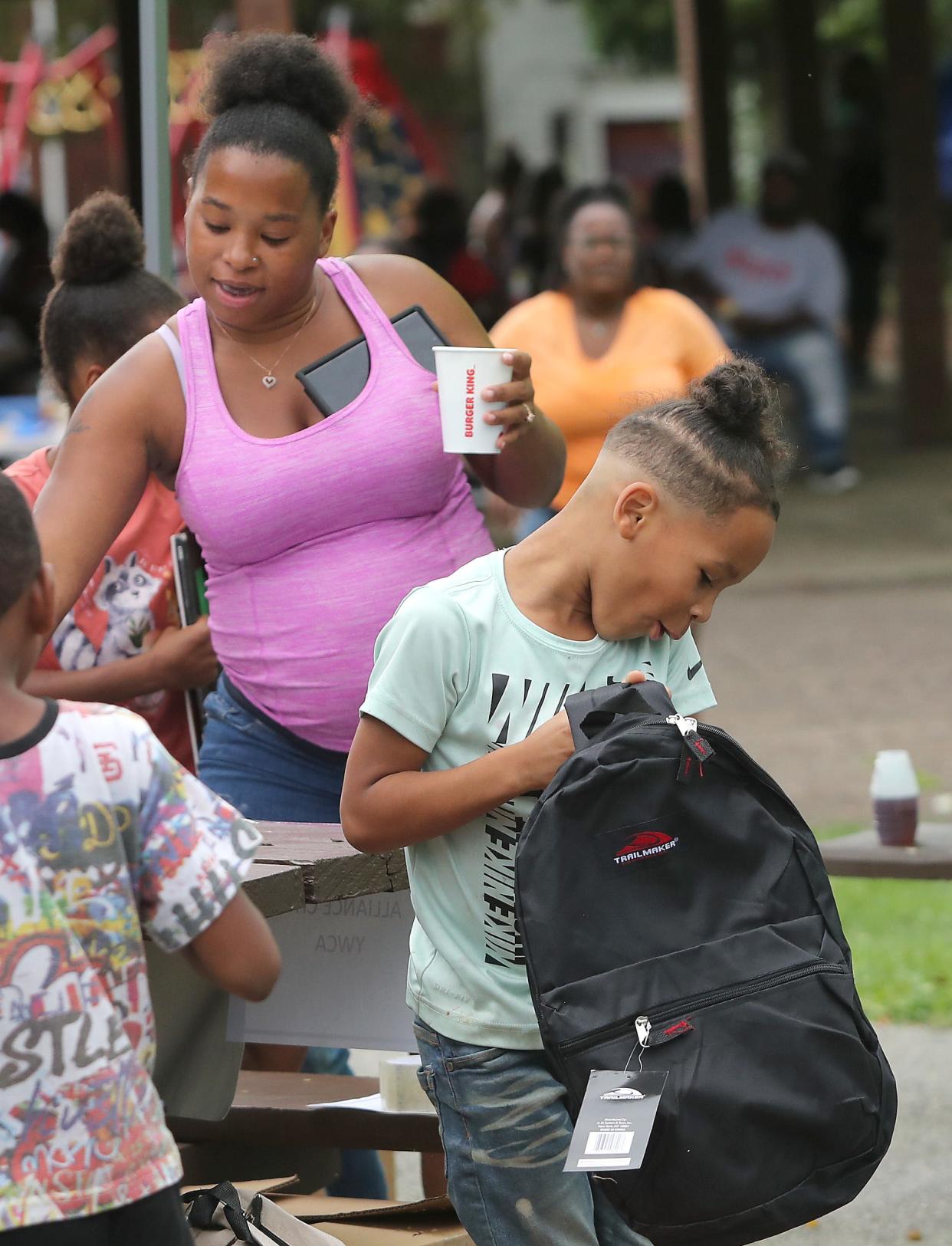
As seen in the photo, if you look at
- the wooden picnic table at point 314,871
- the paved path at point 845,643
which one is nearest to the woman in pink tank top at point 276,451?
the wooden picnic table at point 314,871

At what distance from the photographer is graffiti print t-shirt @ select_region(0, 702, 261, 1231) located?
189 centimetres

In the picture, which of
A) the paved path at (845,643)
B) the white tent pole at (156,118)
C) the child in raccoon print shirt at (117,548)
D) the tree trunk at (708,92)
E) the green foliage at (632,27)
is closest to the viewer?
the child in raccoon print shirt at (117,548)

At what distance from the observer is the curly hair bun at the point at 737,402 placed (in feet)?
8.08

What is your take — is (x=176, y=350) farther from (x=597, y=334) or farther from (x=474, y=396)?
(x=597, y=334)

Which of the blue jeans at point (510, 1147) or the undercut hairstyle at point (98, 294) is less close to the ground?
the undercut hairstyle at point (98, 294)

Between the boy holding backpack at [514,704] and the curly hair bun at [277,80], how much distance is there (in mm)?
934

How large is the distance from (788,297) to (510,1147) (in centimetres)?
1069

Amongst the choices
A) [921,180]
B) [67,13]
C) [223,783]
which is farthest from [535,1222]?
[67,13]

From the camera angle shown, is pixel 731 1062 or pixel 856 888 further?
pixel 856 888

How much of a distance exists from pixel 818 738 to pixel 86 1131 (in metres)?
5.99

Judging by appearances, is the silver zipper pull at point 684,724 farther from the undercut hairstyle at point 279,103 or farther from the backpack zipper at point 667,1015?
the undercut hairstyle at point 279,103

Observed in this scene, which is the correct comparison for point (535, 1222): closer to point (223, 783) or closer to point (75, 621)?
point (223, 783)

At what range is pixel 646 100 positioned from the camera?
35.5 m

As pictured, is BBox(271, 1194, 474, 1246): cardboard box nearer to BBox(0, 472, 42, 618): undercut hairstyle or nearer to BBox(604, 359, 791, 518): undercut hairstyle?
BBox(604, 359, 791, 518): undercut hairstyle
